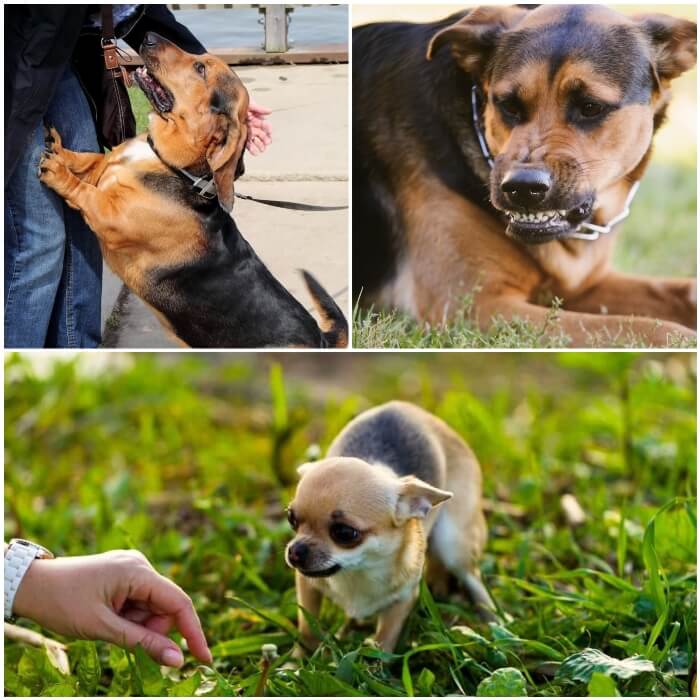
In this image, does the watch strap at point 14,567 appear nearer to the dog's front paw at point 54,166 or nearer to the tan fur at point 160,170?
the tan fur at point 160,170

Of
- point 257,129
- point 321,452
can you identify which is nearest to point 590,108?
point 257,129

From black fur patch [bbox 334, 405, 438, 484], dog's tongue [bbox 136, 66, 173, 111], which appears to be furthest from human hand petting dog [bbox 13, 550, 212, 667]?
dog's tongue [bbox 136, 66, 173, 111]

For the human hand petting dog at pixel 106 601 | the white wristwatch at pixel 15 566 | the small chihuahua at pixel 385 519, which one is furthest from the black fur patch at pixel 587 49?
the white wristwatch at pixel 15 566

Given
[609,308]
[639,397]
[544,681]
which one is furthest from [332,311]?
[639,397]

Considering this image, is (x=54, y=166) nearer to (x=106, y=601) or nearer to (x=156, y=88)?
(x=156, y=88)

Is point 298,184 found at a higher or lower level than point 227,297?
higher

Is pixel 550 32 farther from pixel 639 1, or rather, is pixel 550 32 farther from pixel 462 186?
pixel 462 186

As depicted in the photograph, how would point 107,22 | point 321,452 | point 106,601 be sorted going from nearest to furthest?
point 106,601
point 107,22
point 321,452
